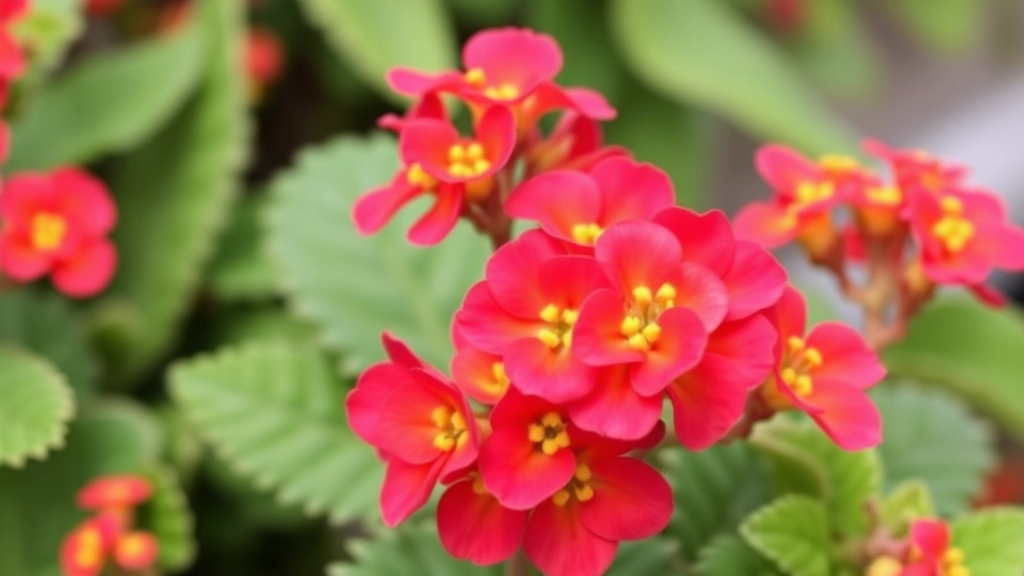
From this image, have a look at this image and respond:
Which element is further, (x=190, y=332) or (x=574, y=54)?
(x=574, y=54)

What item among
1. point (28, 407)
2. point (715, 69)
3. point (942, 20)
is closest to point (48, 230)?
point (28, 407)

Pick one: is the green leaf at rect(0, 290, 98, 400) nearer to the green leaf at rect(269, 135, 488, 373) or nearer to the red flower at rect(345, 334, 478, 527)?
the green leaf at rect(269, 135, 488, 373)

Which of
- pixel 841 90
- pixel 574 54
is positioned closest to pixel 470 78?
pixel 574 54

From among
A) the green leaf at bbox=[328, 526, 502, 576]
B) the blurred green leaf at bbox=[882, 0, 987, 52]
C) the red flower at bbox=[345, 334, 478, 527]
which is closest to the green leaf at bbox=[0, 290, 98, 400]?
the green leaf at bbox=[328, 526, 502, 576]

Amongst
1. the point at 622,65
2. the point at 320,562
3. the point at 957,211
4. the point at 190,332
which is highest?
the point at 957,211

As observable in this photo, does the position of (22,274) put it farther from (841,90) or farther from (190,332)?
(841,90)

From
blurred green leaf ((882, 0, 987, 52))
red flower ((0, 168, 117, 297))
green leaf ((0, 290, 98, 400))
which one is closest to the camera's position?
red flower ((0, 168, 117, 297))

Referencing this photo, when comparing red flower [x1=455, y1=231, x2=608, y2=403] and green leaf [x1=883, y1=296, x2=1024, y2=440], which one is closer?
red flower [x1=455, y1=231, x2=608, y2=403]
